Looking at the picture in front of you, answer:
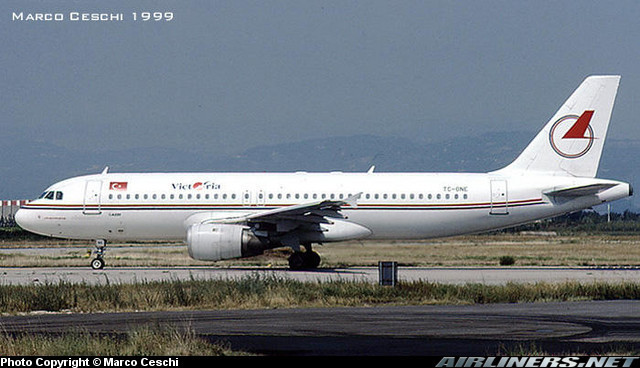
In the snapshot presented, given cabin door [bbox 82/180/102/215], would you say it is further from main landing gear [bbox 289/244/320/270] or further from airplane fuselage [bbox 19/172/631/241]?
main landing gear [bbox 289/244/320/270]

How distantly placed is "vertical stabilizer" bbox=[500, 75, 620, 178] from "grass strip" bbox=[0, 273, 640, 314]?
36.7 ft

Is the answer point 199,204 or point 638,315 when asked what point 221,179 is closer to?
point 199,204

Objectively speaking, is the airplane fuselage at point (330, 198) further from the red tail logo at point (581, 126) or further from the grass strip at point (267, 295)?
the grass strip at point (267, 295)

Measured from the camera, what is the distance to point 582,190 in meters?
33.4

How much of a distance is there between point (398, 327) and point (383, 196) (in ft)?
59.0

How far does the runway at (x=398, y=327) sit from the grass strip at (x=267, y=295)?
122 cm

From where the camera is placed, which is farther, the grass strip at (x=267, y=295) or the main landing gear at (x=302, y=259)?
the main landing gear at (x=302, y=259)

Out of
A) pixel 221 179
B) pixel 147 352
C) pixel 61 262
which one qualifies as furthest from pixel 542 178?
pixel 147 352

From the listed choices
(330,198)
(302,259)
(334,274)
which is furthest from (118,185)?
(334,274)

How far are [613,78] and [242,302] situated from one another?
1909cm

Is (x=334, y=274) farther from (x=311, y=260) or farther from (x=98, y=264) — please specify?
(x=98, y=264)

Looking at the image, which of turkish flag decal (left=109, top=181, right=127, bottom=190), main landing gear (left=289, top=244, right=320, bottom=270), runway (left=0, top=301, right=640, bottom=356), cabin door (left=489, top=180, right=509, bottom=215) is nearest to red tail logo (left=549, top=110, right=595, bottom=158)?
cabin door (left=489, top=180, right=509, bottom=215)

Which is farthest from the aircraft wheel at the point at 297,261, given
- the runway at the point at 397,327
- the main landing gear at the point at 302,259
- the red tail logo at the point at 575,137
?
the runway at the point at 397,327

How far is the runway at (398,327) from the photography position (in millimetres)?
13742
